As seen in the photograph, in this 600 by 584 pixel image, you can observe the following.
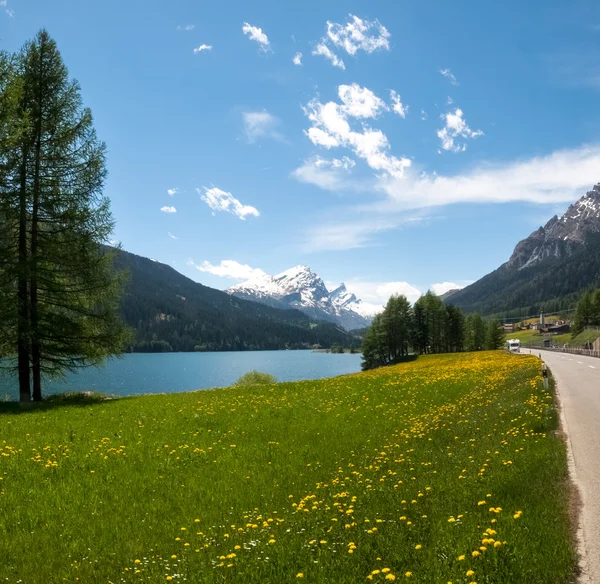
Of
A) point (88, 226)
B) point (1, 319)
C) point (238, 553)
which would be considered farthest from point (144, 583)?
point (88, 226)

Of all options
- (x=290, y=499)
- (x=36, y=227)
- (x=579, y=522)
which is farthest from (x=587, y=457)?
(x=36, y=227)

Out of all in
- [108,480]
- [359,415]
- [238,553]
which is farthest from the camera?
[359,415]

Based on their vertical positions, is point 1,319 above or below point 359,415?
above

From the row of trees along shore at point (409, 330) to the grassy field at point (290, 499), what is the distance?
90539 mm

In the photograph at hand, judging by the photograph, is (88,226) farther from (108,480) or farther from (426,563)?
(426,563)

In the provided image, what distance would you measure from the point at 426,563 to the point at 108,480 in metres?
7.77

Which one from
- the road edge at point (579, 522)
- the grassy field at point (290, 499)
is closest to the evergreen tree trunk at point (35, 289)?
the grassy field at point (290, 499)

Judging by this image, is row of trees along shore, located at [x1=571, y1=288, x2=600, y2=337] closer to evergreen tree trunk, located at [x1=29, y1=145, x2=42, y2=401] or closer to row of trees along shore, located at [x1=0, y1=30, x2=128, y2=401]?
row of trees along shore, located at [x1=0, y1=30, x2=128, y2=401]

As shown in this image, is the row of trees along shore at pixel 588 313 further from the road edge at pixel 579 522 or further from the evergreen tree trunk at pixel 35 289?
the evergreen tree trunk at pixel 35 289

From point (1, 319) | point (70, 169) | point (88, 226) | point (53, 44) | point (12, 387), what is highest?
point (53, 44)

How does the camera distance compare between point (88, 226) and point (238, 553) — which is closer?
point (238, 553)

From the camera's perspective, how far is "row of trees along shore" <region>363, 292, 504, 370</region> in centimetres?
10812

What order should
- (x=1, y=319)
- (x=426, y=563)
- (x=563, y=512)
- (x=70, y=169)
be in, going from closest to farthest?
(x=426, y=563), (x=563, y=512), (x=1, y=319), (x=70, y=169)

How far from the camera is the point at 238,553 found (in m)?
6.57
